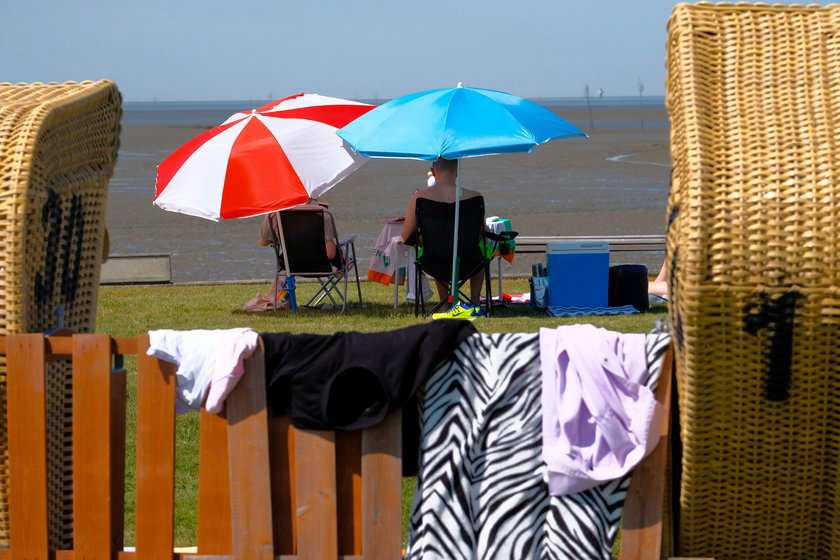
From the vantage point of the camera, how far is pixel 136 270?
468 inches

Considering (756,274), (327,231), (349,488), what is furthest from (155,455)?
(327,231)

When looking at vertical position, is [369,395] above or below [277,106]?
below

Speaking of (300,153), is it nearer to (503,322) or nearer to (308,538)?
(503,322)

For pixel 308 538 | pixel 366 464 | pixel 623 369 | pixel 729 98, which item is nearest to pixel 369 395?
pixel 366 464

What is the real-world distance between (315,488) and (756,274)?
1491 millimetres

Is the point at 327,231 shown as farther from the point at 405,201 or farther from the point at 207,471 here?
the point at 405,201

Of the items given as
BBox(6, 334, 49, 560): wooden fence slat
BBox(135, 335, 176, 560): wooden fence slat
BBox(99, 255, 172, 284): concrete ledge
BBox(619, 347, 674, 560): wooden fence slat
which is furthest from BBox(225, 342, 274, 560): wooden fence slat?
BBox(99, 255, 172, 284): concrete ledge

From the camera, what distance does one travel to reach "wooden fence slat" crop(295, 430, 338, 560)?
346 cm

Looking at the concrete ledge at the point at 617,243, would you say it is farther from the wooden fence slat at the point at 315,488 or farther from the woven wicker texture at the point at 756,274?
the wooden fence slat at the point at 315,488

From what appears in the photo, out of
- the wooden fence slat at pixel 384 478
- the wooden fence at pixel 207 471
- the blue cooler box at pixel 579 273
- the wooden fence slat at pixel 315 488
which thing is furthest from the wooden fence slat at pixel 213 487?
the blue cooler box at pixel 579 273

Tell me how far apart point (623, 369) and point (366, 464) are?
853 mm

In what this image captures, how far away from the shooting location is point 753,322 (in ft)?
10.4

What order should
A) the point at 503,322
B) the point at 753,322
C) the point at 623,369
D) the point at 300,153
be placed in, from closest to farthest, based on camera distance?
the point at 753,322 → the point at 623,369 → the point at 503,322 → the point at 300,153

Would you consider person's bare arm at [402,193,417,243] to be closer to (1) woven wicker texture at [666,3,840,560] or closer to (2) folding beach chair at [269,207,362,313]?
(2) folding beach chair at [269,207,362,313]
